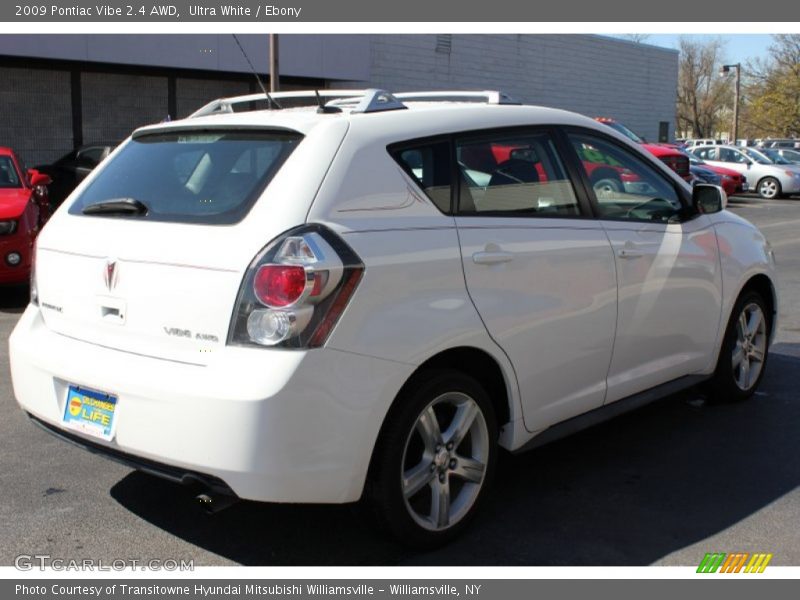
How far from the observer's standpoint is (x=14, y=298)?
970 centimetres

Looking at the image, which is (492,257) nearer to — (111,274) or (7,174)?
(111,274)

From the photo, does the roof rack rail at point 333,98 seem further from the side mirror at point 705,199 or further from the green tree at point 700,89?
the green tree at point 700,89

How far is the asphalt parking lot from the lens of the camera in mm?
3682

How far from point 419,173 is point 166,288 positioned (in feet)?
3.63

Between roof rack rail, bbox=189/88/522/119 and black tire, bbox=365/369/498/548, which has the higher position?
roof rack rail, bbox=189/88/522/119

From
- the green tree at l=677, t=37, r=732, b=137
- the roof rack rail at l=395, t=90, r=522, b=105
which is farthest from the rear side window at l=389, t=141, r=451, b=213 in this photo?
the green tree at l=677, t=37, r=732, b=137

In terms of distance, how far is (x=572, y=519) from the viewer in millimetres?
4035

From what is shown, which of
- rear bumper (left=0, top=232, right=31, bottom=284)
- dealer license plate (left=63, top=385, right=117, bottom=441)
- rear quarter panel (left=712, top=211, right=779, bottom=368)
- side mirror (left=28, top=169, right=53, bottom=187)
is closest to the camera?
dealer license plate (left=63, top=385, right=117, bottom=441)

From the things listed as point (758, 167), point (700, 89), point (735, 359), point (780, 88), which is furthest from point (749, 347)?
point (700, 89)

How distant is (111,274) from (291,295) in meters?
0.86

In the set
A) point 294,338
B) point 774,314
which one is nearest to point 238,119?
point 294,338

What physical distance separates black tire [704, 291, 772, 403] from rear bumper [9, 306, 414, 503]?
114 inches

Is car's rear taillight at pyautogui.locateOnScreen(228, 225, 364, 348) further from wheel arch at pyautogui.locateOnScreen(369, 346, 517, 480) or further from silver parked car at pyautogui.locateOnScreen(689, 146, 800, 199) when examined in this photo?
silver parked car at pyautogui.locateOnScreen(689, 146, 800, 199)
